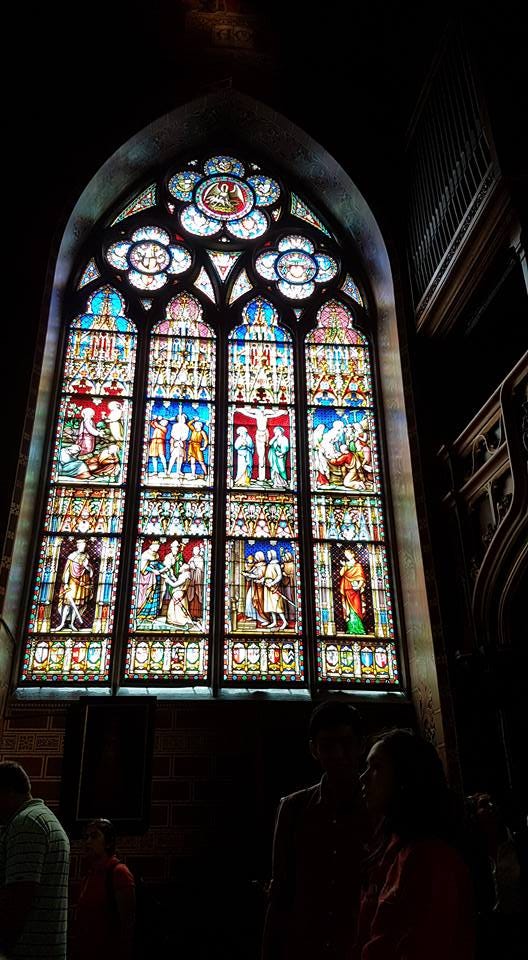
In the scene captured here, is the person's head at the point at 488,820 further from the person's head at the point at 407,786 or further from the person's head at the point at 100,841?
the person's head at the point at 407,786

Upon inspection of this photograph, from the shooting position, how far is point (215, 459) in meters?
7.83

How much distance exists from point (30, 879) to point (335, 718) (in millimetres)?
1089

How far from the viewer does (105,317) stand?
8570 mm

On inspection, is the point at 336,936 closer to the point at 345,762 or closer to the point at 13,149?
the point at 345,762

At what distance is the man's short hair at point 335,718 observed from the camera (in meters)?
2.19

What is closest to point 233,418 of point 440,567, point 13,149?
point 440,567

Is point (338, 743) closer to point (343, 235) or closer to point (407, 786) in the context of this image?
point (407, 786)

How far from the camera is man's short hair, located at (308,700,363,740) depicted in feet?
7.18

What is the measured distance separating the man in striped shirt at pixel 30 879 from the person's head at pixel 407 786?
1.23 meters

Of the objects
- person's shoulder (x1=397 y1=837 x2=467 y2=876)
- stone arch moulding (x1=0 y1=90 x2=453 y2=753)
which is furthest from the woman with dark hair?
stone arch moulding (x1=0 y1=90 x2=453 y2=753)

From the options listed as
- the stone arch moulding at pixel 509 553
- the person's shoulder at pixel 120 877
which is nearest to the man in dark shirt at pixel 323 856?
the person's shoulder at pixel 120 877

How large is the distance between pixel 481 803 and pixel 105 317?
253 inches

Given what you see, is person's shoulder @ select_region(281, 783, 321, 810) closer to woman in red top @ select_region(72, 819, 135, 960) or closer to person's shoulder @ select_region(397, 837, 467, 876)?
person's shoulder @ select_region(397, 837, 467, 876)

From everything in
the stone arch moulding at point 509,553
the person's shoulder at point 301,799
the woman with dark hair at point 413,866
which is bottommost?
the woman with dark hair at point 413,866
